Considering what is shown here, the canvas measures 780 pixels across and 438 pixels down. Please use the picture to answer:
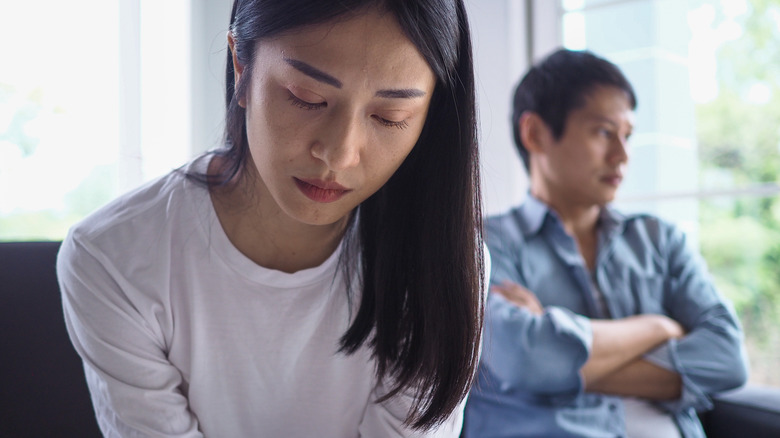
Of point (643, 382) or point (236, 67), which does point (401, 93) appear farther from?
point (643, 382)

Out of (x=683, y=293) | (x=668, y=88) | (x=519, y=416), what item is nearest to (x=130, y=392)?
(x=519, y=416)

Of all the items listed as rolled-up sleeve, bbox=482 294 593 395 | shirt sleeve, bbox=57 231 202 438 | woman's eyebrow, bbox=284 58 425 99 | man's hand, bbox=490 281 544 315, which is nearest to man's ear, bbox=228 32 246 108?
woman's eyebrow, bbox=284 58 425 99

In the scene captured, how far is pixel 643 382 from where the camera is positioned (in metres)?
1.49

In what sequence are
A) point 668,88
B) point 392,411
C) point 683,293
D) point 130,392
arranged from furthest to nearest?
point 668,88, point 683,293, point 392,411, point 130,392

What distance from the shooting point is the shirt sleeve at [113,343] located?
0.88 m

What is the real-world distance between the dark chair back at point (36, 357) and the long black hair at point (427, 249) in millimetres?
378

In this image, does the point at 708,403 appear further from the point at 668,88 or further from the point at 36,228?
the point at 36,228

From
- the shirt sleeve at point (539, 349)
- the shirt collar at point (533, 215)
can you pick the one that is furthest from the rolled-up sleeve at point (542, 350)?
the shirt collar at point (533, 215)

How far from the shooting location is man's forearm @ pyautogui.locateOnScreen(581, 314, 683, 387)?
1.47 metres

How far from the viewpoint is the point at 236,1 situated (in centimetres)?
89

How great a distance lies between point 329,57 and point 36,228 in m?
1.94

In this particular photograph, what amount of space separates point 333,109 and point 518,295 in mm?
925

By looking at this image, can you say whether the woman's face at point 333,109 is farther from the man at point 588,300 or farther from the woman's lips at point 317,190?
the man at point 588,300

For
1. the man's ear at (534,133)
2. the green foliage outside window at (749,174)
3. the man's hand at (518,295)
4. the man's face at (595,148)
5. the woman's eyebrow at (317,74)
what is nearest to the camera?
the woman's eyebrow at (317,74)
